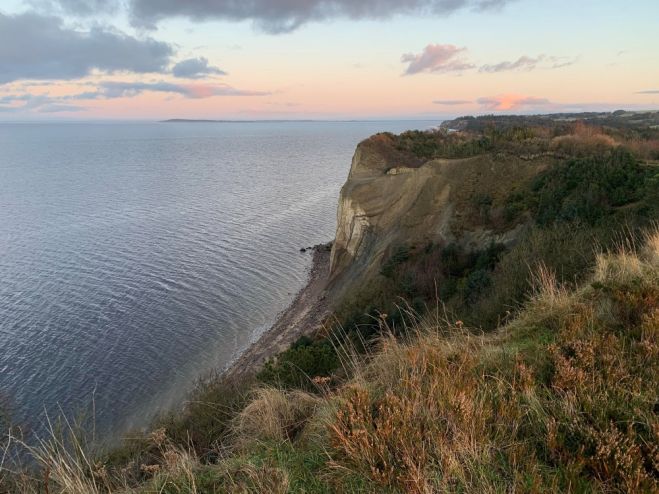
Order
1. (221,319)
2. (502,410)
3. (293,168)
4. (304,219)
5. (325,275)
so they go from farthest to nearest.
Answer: (293,168) → (304,219) → (325,275) → (221,319) → (502,410)

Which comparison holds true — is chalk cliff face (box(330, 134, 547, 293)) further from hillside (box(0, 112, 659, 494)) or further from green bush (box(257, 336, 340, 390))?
hillside (box(0, 112, 659, 494))

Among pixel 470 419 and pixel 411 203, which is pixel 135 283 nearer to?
pixel 411 203

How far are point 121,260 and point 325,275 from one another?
17335mm

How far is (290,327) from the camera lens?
93.5ft

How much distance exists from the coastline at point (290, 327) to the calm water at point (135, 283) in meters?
0.99

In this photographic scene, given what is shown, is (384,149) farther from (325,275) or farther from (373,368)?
(373,368)

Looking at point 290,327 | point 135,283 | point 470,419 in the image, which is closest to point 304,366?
point 470,419

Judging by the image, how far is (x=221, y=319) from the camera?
98.6 ft

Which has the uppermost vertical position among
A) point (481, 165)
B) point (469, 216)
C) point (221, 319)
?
point (481, 165)

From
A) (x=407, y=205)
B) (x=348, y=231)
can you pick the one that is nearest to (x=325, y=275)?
(x=348, y=231)

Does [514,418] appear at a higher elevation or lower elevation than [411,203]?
higher

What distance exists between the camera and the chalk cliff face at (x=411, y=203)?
2544 centimetres

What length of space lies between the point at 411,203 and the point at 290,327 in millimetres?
11665

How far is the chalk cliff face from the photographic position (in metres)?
25.4
